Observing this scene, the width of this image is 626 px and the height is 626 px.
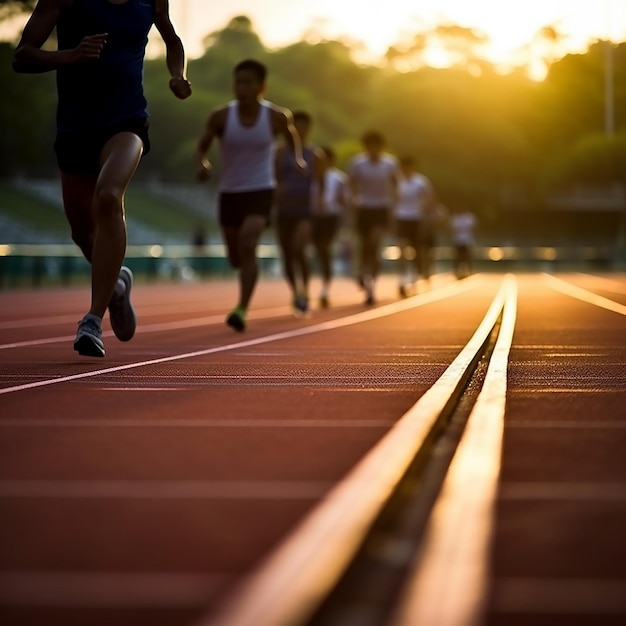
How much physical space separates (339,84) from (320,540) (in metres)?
139

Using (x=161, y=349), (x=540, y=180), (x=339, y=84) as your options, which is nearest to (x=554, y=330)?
(x=161, y=349)

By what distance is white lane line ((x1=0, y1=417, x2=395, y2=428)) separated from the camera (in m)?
5.38

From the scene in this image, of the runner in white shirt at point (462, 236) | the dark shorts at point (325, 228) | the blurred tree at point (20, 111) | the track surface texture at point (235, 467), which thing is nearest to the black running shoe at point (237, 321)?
the track surface texture at point (235, 467)

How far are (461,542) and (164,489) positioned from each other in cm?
104

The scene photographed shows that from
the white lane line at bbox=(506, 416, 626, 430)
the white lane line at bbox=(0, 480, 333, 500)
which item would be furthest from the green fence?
the white lane line at bbox=(0, 480, 333, 500)

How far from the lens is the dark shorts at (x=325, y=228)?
67.2 feet

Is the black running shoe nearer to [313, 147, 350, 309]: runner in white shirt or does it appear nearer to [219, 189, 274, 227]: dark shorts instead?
[219, 189, 274, 227]: dark shorts

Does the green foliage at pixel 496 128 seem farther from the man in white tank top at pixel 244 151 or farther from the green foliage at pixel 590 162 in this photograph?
the man in white tank top at pixel 244 151

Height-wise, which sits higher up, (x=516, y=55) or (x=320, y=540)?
(x=516, y=55)

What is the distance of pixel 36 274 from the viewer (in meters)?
30.3

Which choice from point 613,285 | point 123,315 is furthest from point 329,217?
point 123,315

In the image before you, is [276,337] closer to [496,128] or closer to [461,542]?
[461,542]

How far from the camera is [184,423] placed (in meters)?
5.49

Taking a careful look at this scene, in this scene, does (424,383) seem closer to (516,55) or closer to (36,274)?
(36,274)
